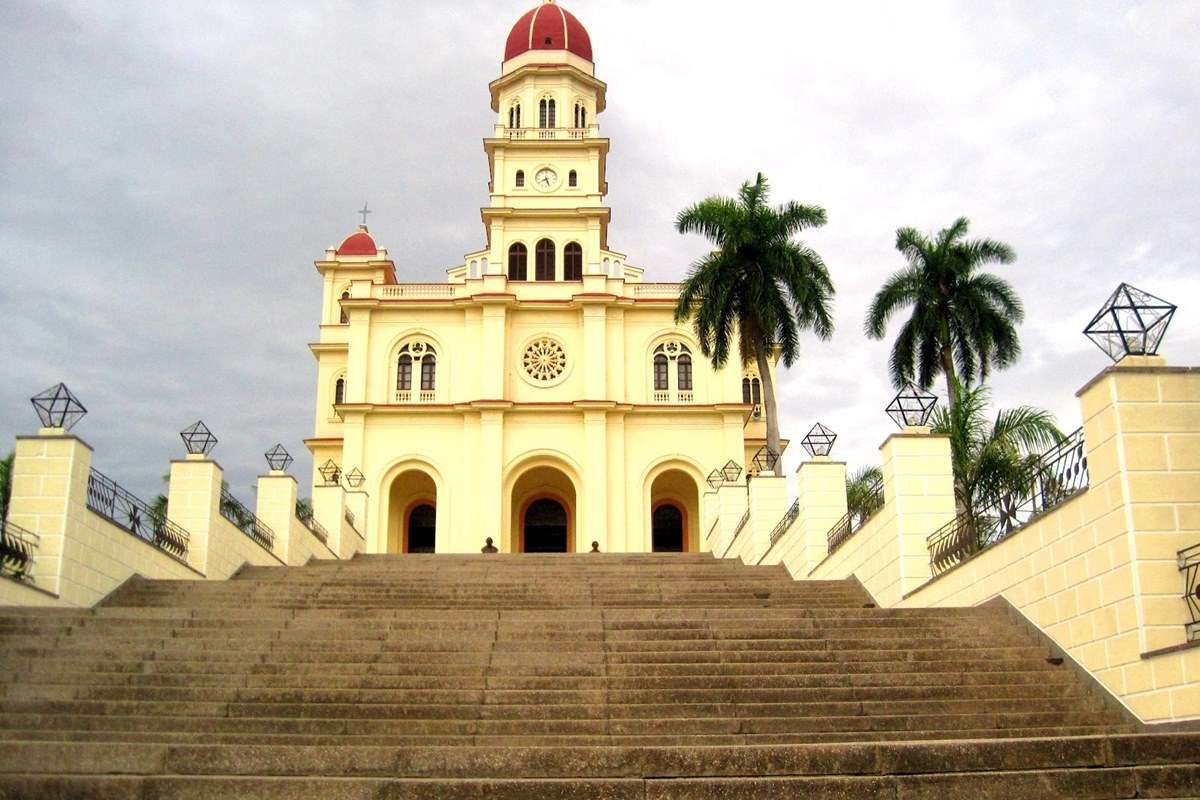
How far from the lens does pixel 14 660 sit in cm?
1148

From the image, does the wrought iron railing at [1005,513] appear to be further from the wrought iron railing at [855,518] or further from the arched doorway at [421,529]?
the arched doorway at [421,529]

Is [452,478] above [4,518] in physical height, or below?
above

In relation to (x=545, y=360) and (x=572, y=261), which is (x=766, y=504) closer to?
(x=545, y=360)

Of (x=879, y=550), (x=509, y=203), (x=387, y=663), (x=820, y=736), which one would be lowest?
(x=820, y=736)

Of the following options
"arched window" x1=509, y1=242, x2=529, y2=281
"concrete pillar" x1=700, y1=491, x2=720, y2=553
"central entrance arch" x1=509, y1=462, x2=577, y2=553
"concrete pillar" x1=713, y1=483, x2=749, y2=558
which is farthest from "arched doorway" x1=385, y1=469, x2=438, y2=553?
Answer: "concrete pillar" x1=713, y1=483, x2=749, y2=558

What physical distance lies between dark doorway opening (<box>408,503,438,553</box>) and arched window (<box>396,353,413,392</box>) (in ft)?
15.0

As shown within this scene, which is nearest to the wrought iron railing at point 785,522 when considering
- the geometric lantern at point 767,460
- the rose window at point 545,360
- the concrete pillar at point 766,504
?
the concrete pillar at point 766,504

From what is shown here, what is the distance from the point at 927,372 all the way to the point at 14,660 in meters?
23.1

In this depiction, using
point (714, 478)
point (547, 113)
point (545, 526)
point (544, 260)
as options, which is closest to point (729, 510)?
point (714, 478)

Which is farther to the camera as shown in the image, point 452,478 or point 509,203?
point 509,203

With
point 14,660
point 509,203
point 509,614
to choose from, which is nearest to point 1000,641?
point 509,614

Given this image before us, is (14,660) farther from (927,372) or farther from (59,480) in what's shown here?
(927,372)

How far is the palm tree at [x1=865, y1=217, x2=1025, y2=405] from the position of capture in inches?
1116

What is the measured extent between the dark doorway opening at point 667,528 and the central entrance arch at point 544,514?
3099 mm
